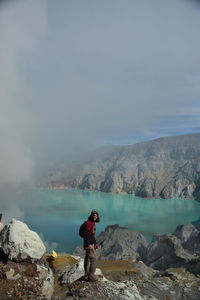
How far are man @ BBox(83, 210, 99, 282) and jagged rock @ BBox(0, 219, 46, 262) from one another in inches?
58.8

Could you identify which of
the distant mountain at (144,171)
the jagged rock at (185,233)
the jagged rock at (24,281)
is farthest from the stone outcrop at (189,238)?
the distant mountain at (144,171)

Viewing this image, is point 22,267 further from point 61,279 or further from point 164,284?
point 164,284

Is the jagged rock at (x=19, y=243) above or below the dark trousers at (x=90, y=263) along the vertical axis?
above

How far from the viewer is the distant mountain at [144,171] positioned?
11588 centimetres

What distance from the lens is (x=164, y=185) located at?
119062 millimetres

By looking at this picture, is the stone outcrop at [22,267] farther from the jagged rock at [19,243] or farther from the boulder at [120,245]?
the boulder at [120,245]

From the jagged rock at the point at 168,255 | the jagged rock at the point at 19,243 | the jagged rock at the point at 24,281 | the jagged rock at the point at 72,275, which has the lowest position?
the jagged rock at the point at 168,255

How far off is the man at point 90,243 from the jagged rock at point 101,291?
27 cm

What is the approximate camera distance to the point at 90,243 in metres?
6.57

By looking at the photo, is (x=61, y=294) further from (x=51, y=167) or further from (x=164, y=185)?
(x=51, y=167)

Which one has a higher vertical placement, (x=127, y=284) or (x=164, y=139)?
(x=164, y=139)

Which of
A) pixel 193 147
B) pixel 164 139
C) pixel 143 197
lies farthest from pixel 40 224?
pixel 164 139

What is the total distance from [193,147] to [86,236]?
493 ft

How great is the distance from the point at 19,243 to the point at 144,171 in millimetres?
127911
